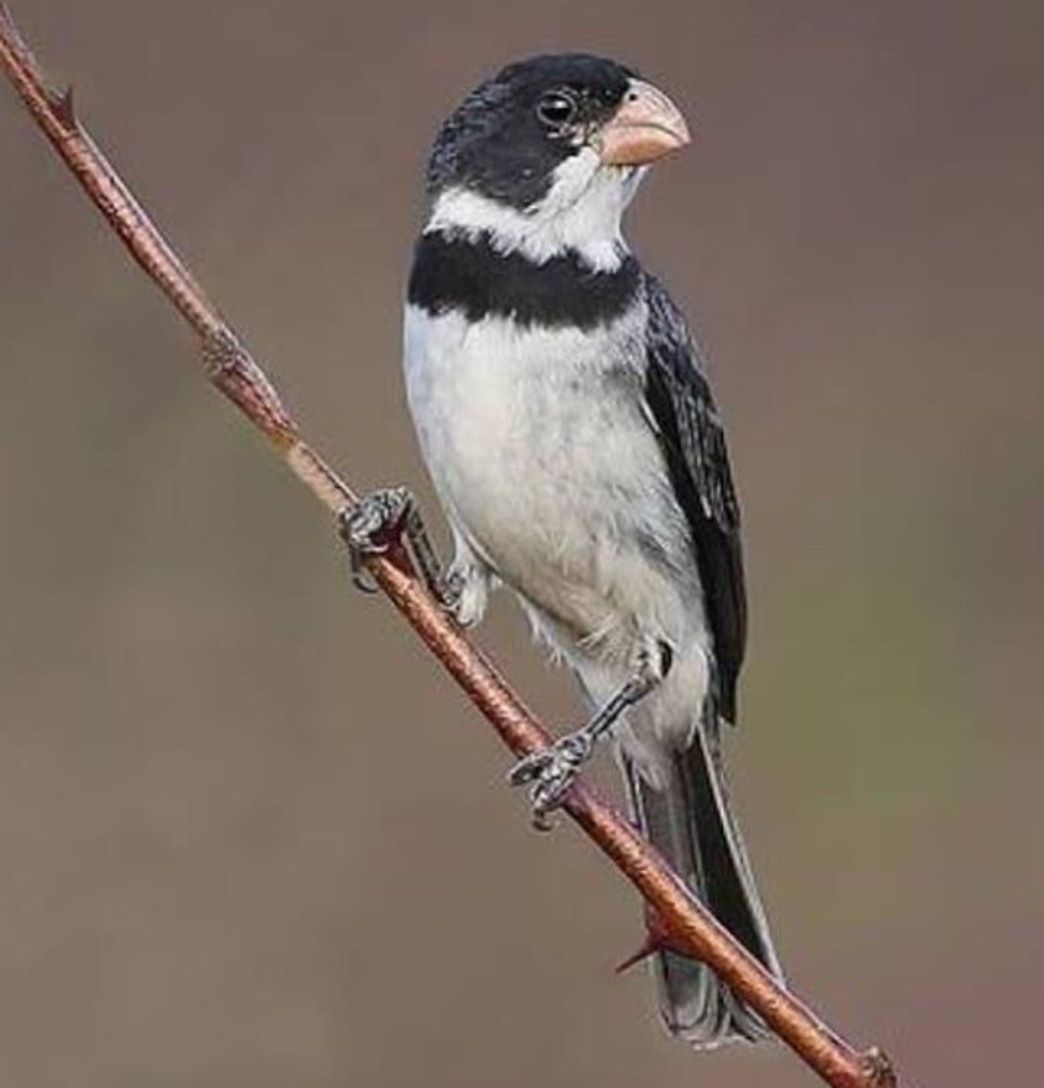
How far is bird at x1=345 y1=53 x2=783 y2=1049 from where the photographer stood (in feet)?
10.2

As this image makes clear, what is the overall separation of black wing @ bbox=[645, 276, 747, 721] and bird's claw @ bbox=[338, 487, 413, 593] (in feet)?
2.33

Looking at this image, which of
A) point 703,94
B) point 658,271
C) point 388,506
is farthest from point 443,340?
point 703,94

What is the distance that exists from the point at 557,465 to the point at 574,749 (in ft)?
1.42

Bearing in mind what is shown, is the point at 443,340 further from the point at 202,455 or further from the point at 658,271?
the point at 658,271

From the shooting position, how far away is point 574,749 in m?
2.80

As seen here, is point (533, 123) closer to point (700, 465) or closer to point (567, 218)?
point (567, 218)

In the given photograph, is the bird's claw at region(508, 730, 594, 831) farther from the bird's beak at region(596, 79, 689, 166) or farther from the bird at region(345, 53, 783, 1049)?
the bird's beak at region(596, 79, 689, 166)

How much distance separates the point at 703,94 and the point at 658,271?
798 millimetres

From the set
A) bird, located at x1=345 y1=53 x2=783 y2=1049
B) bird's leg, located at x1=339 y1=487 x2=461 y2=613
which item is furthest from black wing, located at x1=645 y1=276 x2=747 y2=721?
bird's leg, located at x1=339 y1=487 x2=461 y2=613

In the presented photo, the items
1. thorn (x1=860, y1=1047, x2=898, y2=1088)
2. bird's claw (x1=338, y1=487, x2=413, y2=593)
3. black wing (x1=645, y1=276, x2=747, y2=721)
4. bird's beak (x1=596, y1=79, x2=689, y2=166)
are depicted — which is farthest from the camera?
black wing (x1=645, y1=276, x2=747, y2=721)

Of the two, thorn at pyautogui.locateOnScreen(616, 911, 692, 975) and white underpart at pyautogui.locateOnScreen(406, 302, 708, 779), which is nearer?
thorn at pyautogui.locateOnScreen(616, 911, 692, 975)

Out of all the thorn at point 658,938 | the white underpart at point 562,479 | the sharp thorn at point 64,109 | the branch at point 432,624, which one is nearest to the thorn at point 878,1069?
the branch at point 432,624

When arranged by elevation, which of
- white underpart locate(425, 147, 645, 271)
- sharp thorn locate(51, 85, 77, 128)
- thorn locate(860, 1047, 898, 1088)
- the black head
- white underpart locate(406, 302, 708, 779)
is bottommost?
thorn locate(860, 1047, 898, 1088)

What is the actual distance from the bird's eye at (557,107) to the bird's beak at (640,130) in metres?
0.04
